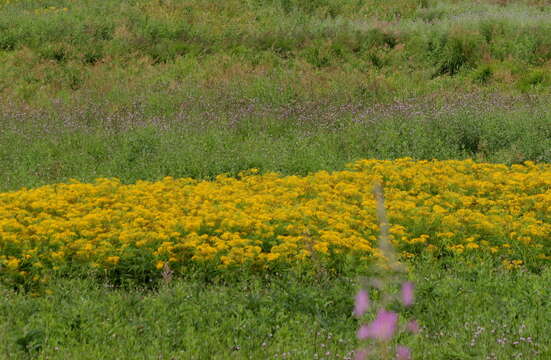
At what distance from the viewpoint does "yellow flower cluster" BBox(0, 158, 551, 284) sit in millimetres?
5996

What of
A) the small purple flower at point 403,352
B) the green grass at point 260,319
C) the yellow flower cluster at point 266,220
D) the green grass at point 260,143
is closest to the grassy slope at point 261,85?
the green grass at point 260,143

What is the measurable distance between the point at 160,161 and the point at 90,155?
1.31 meters

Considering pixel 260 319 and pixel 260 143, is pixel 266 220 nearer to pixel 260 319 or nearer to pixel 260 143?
pixel 260 319

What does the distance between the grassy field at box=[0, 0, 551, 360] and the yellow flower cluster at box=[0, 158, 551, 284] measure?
0.03 metres

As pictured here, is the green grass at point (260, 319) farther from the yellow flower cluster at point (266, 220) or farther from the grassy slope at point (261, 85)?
the grassy slope at point (261, 85)

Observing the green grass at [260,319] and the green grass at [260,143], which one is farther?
the green grass at [260,143]

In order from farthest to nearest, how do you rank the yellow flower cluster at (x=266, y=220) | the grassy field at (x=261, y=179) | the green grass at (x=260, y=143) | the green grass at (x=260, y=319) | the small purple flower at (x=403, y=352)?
the green grass at (x=260, y=143), the yellow flower cluster at (x=266, y=220), the grassy field at (x=261, y=179), the green grass at (x=260, y=319), the small purple flower at (x=403, y=352)

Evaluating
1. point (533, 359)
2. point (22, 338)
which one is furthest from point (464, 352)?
point (22, 338)

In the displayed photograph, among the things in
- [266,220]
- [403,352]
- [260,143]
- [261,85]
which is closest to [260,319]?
[266,220]

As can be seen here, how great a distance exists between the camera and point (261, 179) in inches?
348

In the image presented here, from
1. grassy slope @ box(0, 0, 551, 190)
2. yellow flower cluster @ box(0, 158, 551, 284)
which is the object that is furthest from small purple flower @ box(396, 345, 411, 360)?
grassy slope @ box(0, 0, 551, 190)

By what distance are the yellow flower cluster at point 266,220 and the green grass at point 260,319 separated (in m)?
0.37

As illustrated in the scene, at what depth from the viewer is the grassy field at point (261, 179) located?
495 centimetres

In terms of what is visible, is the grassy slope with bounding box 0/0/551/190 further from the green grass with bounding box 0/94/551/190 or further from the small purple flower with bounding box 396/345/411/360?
the small purple flower with bounding box 396/345/411/360
